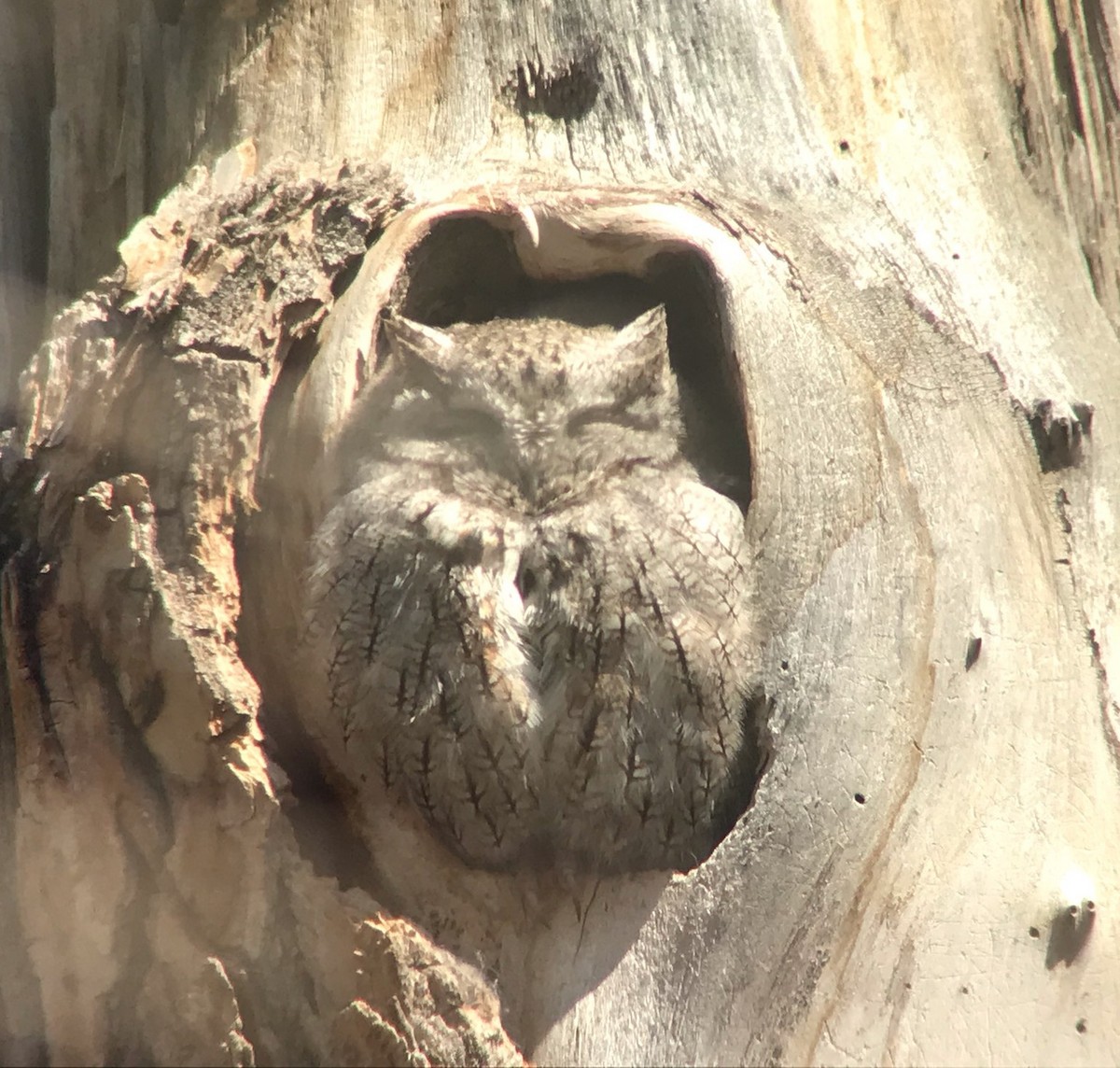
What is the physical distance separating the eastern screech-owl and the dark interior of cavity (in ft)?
0.35

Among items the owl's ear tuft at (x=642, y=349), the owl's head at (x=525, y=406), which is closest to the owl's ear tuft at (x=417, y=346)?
the owl's head at (x=525, y=406)

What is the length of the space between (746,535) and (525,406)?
1.38ft

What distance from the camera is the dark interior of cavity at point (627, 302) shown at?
2107mm

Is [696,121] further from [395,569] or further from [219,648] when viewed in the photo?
[219,648]

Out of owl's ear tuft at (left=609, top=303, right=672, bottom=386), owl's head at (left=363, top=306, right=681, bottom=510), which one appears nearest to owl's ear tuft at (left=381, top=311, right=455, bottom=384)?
owl's head at (left=363, top=306, right=681, bottom=510)

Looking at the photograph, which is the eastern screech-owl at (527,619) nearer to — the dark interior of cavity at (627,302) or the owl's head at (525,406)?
the owl's head at (525,406)

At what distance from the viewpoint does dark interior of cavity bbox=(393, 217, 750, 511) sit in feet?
6.91

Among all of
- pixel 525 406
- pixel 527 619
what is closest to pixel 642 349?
pixel 525 406

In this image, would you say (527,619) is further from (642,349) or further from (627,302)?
(627,302)

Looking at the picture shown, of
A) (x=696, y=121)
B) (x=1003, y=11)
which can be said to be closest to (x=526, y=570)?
(x=696, y=121)

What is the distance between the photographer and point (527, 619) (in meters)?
2.02

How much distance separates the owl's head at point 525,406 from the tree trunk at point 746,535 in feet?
0.28

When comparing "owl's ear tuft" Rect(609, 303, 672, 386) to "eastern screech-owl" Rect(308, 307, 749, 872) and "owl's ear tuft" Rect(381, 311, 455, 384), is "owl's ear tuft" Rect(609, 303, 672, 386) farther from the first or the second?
"owl's ear tuft" Rect(381, 311, 455, 384)

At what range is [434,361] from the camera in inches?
82.5
